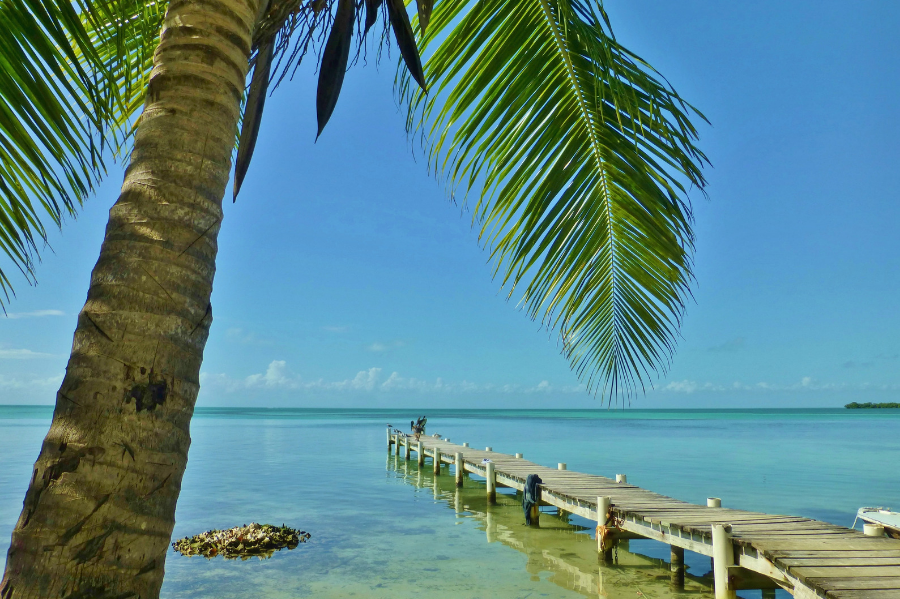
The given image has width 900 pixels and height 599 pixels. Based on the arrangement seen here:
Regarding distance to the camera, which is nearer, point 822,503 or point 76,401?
point 76,401

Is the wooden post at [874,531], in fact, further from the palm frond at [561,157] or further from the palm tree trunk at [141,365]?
the palm tree trunk at [141,365]

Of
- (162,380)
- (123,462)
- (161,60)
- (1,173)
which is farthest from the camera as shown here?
(1,173)

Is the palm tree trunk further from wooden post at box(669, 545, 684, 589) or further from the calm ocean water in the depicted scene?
wooden post at box(669, 545, 684, 589)

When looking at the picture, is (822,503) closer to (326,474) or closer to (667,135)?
(326,474)

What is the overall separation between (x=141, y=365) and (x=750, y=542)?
816 centimetres

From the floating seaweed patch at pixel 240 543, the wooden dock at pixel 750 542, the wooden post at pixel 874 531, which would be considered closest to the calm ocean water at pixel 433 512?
the floating seaweed patch at pixel 240 543

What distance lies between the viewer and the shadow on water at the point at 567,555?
1038cm

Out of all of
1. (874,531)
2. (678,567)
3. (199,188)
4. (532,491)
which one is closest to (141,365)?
(199,188)

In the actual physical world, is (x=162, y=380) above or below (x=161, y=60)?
below

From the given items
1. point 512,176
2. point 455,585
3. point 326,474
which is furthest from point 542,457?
point 512,176

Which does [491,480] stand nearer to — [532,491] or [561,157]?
[532,491]

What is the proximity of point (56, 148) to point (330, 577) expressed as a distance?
10245 millimetres

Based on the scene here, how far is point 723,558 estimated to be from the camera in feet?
26.6

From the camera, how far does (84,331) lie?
66.9 inches
